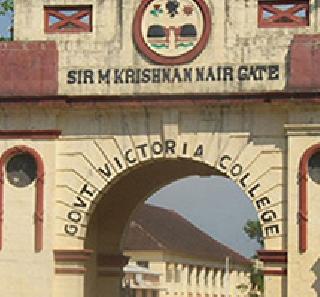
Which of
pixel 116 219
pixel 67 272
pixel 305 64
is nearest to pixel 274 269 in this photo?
pixel 305 64

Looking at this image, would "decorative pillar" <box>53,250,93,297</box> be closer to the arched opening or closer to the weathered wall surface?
the arched opening

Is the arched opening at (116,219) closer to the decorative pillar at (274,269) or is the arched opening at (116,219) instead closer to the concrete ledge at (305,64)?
the decorative pillar at (274,269)

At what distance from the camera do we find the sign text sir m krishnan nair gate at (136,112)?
29.4 m

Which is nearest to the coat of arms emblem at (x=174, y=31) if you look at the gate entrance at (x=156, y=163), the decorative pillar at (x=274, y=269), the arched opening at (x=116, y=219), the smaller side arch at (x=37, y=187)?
the gate entrance at (x=156, y=163)

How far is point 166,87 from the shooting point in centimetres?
2995

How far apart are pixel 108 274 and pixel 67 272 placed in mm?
3240

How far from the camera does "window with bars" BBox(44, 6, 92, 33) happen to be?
3059 centimetres

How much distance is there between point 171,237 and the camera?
7519 cm

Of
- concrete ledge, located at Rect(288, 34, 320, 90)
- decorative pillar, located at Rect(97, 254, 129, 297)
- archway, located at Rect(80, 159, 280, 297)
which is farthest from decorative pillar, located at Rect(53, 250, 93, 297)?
concrete ledge, located at Rect(288, 34, 320, 90)

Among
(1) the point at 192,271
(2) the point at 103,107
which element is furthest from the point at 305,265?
(1) the point at 192,271

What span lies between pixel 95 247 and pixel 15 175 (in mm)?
3432

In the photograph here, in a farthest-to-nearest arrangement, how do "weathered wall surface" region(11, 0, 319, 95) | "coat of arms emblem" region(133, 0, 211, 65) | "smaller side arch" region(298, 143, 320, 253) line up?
"coat of arms emblem" region(133, 0, 211, 65)
"weathered wall surface" region(11, 0, 319, 95)
"smaller side arch" region(298, 143, 320, 253)

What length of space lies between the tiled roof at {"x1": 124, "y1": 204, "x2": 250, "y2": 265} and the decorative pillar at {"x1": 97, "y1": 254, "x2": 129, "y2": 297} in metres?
31.9

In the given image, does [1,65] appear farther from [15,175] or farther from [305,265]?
[305,265]
